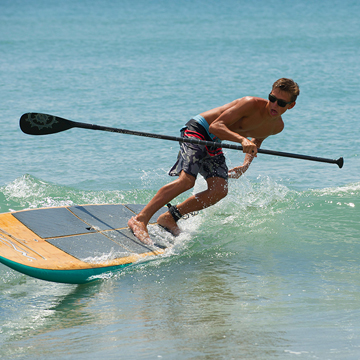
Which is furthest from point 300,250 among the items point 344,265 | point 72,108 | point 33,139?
point 72,108

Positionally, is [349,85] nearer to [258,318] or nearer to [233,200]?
[233,200]

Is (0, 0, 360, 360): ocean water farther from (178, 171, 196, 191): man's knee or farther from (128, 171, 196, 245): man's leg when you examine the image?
(178, 171, 196, 191): man's knee

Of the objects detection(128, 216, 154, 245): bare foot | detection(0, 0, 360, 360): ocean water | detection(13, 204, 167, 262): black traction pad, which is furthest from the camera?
detection(128, 216, 154, 245): bare foot

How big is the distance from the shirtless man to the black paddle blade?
3.78 ft

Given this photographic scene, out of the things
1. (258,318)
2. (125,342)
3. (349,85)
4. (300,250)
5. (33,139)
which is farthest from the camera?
(349,85)

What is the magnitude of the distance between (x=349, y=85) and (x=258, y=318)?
1386cm

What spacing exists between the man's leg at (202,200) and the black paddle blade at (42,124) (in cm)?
134

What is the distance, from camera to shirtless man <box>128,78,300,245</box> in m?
4.79

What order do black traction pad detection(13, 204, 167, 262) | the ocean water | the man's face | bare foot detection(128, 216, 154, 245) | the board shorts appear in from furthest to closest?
bare foot detection(128, 216, 154, 245) < the board shorts < black traction pad detection(13, 204, 167, 262) < the man's face < the ocean water

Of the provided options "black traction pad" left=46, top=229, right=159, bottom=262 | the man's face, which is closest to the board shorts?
the man's face

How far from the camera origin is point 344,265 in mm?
5070

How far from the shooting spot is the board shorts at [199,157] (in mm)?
5129

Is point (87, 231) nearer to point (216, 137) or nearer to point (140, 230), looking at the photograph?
point (140, 230)

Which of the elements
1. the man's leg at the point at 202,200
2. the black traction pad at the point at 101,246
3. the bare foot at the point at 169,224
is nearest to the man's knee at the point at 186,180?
the man's leg at the point at 202,200
